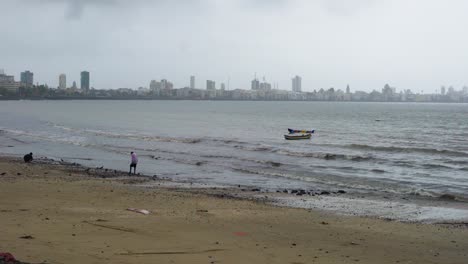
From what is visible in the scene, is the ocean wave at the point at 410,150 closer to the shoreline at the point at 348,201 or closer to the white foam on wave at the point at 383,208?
the shoreline at the point at 348,201

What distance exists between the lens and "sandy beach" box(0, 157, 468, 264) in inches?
429

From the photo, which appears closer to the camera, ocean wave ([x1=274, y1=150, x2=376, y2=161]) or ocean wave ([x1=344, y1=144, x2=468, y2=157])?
ocean wave ([x1=274, y1=150, x2=376, y2=161])

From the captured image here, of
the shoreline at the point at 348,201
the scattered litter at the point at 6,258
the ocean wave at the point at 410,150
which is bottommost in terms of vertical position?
the shoreline at the point at 348,201

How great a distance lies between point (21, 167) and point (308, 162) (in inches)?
731

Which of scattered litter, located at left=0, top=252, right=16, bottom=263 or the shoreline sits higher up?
scattered litter, located at left=0, top=252, right=16, bottom=263

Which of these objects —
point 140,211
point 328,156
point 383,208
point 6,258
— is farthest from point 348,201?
point 328,156

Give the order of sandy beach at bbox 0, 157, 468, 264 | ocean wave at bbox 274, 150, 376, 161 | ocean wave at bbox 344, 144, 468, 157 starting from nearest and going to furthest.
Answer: sandy beach at bbox 0, 157, 468, 264
ocean wave at bbox 274, 150, 376, 161
ocean wave at bbox 344, 144, 468, 157

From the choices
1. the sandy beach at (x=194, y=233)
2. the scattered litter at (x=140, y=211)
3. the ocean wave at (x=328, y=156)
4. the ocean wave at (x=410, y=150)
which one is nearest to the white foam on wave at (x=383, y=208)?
the sandy beach at (x=194, y=233)

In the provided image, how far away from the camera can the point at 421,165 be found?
3497cm

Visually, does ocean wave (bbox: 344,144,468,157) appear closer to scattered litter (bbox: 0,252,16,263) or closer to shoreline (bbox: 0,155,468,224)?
shoreline (bbox: 0,155,468,224)

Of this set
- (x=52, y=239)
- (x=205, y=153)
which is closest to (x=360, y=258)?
(x=52, y=239)

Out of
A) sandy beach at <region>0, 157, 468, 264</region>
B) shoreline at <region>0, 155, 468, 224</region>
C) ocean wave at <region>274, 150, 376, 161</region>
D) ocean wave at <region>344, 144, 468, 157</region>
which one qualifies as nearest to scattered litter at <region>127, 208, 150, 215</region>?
sandy beach at <region>0, 157, 468, 264</region>

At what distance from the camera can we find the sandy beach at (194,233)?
35.8 ft

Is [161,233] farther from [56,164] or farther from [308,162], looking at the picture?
[308,162]
